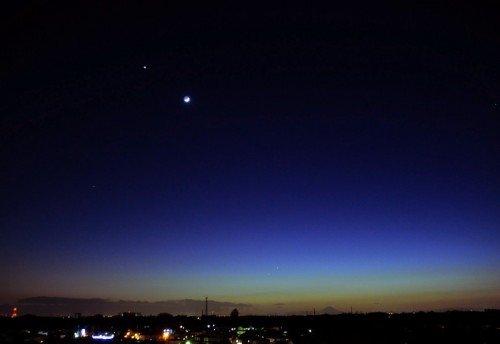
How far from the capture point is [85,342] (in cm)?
3044

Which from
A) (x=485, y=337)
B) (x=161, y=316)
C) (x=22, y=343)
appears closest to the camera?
(x=22, y=343)

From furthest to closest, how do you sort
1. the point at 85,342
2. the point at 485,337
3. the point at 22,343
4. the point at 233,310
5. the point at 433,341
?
the point at 233,310
the point at 485,337
the point at 433,341
the point at 85,342
the point at 22,343

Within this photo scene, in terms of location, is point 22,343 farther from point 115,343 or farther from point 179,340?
point 179,340

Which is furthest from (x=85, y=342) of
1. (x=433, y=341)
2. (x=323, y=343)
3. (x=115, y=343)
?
(x=433, y=341)

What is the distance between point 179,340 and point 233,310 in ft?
180

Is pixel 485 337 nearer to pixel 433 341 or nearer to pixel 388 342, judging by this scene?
pixel 433 341

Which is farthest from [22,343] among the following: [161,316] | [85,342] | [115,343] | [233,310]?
[161,316]

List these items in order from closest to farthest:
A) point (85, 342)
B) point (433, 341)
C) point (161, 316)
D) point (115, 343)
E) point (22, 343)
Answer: point (22, 343), point (85, 342), point (115, 343), point (433, 341), point (161, 316)

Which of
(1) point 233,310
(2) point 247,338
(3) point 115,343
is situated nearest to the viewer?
(3) point 115,343

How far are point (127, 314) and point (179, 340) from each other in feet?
295

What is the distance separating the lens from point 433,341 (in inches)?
1479

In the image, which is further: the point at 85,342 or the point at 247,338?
the point at 247,338

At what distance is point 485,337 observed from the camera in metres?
40.0

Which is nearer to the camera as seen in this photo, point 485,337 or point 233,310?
point 485,337
